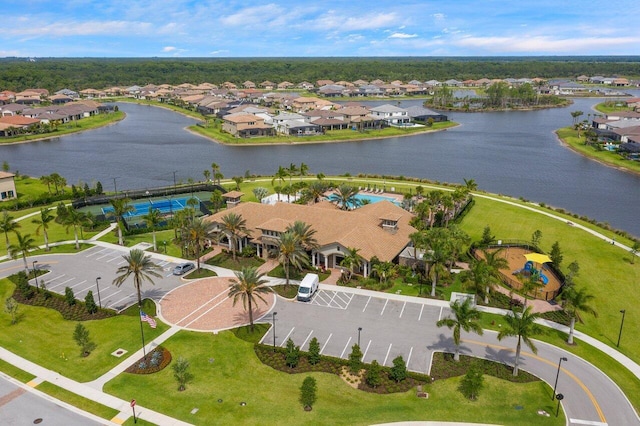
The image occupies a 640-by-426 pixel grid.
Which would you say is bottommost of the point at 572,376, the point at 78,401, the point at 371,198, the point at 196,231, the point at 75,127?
the point at 572,376

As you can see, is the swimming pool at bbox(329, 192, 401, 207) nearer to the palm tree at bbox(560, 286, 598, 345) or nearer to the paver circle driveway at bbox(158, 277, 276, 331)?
the paver circle driveway at bbox(158, 277, 276, 331)

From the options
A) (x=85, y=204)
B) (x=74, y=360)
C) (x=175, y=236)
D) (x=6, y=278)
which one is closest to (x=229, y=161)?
(x=85, y=204)

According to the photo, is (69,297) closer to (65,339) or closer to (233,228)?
(65,339)

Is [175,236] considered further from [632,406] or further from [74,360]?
[632,406]

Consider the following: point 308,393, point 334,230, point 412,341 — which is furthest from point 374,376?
point 334,230

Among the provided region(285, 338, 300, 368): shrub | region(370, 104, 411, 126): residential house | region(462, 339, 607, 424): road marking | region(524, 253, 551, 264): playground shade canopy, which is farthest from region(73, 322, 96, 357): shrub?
region(370, 104, 411, 126): residential house

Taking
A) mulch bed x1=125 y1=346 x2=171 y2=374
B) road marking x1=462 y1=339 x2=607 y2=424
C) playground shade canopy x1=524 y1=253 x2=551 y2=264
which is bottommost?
road marking x1=462 y1=339 x2=607 y2=424
